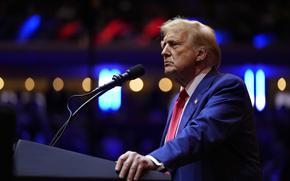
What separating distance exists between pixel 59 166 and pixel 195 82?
31.0 inches

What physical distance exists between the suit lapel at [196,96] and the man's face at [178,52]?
71mm

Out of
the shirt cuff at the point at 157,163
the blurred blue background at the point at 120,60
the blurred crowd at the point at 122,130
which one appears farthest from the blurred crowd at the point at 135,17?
the shirt cuff at the point at 157,163

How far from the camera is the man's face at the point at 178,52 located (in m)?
2.32

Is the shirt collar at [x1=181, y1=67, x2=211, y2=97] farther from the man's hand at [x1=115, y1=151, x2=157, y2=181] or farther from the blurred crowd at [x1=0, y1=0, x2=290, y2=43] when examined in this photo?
the blurred crowd at [x1=0, y1=0, x2=290, y2=43]

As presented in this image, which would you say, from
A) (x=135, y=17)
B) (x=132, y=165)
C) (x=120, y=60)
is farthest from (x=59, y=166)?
(x=135, y=17)

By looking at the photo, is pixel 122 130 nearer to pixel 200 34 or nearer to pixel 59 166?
pixel 200 34

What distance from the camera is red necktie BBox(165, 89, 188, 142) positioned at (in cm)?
235

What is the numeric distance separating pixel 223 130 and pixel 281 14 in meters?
7.16

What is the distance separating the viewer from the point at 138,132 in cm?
677

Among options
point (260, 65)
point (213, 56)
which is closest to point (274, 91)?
point (260, 65)

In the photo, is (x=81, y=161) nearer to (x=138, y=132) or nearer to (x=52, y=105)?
(x=138, y=132)

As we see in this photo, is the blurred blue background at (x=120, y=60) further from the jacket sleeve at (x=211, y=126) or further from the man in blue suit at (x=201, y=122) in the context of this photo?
the jacket sleeve at (x=211, y=126)

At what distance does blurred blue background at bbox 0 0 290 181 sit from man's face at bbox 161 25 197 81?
3953 millimetres

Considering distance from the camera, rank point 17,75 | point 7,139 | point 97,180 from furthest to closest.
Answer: point 17,75 → point 97,180 → point 7,139
